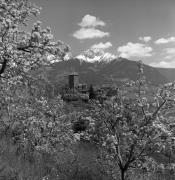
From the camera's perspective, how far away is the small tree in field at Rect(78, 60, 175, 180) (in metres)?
10.8

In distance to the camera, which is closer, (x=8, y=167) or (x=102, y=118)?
(x=8, y=167)

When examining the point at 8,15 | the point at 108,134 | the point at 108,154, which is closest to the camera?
the point at 8,15

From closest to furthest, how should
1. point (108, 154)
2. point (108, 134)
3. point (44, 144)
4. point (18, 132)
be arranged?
point (108, 134)
point (108, 154)
point (44, 144)
point (18, 132)

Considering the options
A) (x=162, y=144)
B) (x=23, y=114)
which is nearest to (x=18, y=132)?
(x=23, y=114)

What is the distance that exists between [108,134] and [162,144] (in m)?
1.96

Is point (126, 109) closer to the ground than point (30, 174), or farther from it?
farther from it

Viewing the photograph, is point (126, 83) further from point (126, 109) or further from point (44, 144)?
point (44, 144)

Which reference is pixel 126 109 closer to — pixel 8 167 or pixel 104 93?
pixel 104 93

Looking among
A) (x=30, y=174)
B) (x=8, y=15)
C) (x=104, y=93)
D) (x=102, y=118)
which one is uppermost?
(x=8, y=15)

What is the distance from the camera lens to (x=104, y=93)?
12.8 metres

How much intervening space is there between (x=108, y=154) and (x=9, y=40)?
240 inches

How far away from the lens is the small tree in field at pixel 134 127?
10.8m

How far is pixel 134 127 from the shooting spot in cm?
1130

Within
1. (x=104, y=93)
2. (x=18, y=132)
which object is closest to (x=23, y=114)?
(x=18, y=132)
